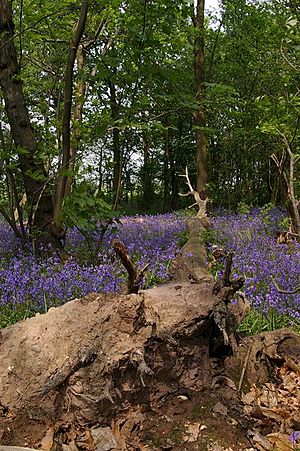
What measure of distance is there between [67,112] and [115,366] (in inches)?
148

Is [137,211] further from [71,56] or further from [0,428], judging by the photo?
[0,428]

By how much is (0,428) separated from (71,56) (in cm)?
416

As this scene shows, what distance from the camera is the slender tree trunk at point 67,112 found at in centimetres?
527

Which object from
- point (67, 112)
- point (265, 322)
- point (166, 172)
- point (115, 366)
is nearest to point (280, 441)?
point (115, 366)

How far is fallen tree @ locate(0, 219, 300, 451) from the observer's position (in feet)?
7.47

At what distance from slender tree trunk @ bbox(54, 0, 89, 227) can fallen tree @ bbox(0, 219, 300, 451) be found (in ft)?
9.62

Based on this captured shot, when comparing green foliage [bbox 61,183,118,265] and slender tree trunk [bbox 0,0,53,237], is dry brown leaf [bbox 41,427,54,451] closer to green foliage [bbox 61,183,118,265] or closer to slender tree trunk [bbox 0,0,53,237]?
green foliage [bbox 61,183,118,265]

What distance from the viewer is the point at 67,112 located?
5.50 m

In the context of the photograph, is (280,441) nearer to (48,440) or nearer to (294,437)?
(294,437)

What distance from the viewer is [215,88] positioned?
620 cm

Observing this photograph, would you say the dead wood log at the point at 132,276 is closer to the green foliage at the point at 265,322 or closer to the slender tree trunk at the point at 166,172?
the green foliage at the point at 265,322

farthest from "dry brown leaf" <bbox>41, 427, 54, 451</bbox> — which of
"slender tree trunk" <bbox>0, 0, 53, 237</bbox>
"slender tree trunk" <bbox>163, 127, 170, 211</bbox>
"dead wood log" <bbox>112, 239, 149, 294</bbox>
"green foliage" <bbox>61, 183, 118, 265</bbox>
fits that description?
"slender tree trunk" <bbox>163, 127, 170, 211</bbox>

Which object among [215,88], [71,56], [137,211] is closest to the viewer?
[71,56]

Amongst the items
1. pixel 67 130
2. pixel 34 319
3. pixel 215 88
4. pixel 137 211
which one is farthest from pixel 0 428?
pixel 137 211
